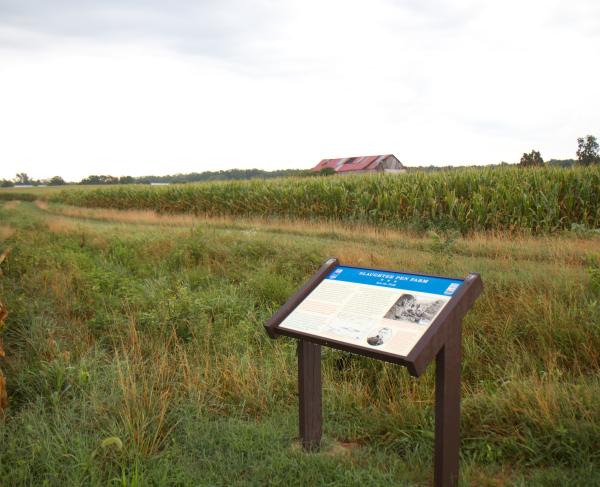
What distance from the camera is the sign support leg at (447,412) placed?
9.65ft

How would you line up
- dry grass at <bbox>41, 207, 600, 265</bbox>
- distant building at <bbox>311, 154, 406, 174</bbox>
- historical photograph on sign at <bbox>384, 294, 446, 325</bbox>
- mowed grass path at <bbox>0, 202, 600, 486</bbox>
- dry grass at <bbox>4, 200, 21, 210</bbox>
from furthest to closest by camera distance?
distant building at <bbox>311, 154, 406, 174</bbox>
dry grass at <bbox>4, 200, 21, 210</bbox>
dry grass at <bbox>41, 207, 600, 265</bbox>
mowed grass path at <bbox>0, 202, 600, 486</bbox>
historical photograph on sign at <bbox>384, 294, 446, 325</bbox>

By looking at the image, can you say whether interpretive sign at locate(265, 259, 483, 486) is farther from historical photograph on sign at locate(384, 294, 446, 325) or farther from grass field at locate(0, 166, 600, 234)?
grass field at locate(0, 166, 600, 234)

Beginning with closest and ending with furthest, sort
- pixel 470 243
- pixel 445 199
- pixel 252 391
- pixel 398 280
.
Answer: pixel 398 280
pixel 252 391
pixel 470 243
pixel 445 199

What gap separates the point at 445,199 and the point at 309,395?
13.5 meters

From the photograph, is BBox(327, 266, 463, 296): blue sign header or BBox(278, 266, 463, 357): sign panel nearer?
BBox(278, 266, 463, 357): sign panel

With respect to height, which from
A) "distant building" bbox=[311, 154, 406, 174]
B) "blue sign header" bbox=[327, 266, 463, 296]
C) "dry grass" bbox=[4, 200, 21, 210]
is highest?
"distant building" bbox=[311, 154, 406, 174]

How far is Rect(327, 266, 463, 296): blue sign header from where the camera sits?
3.09 metres

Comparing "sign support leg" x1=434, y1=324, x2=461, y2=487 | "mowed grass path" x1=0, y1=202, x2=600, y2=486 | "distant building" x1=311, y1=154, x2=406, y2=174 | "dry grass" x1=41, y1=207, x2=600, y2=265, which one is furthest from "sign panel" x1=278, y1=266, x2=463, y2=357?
"distant building" x1=311, y1=154, x2=406, y2=174

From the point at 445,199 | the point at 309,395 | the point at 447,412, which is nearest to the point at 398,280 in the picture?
the point at 447,412

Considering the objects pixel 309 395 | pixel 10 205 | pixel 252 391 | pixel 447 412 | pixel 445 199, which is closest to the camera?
pixel 447 412

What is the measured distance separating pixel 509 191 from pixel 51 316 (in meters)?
13.0

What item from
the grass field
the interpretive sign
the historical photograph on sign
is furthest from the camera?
the grass field

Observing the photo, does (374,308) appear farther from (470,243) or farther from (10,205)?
(10,205)

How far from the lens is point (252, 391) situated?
434 cm
